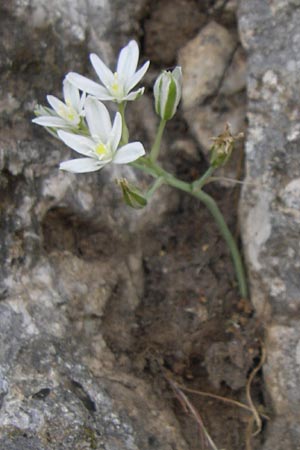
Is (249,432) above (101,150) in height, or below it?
below

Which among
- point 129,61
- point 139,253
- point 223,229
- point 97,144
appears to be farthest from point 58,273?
point 129,61

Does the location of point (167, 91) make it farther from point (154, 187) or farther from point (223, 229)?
point (223, 229)

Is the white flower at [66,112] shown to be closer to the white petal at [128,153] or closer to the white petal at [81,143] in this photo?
the white petal at [81,143]

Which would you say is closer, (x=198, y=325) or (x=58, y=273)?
(x=58, y=273)

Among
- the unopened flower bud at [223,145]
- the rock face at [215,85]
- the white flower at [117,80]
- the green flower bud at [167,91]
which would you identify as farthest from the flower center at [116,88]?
the rock face at [215,85]

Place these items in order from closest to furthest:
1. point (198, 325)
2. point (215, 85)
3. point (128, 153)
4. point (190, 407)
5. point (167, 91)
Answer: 1. point (128, 153)
2. point (167, 91)
3. point (190, 407)
4. point (198, 325)
5. point (215, 85)

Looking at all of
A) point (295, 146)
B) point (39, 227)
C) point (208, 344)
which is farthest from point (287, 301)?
point (39, 227)

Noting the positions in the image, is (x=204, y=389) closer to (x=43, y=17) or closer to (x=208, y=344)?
(x=208, y=344)

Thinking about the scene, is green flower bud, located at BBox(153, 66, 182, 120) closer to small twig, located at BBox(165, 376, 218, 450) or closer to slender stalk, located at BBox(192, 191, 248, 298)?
slender stalk, located at BBox(192, 191, 248, 298)
